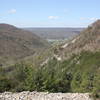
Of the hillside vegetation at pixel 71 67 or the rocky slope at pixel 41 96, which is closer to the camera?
the rocky slope at pixel 41 96

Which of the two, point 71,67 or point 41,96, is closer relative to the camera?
point 41,96

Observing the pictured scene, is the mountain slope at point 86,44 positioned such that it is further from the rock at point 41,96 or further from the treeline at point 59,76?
the rock at point 41,96

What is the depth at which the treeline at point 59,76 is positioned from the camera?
126ft

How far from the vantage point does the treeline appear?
126 feet

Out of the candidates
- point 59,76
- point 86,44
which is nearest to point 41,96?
point 59,76

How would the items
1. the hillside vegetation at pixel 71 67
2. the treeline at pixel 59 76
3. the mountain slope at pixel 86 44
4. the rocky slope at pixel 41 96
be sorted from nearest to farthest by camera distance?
the rocky slope at pixel 41 96 < the treeline at pixel 59 76 < the hillside vegetation at pixel 71 67 < the mountain slope at pixel 86 44

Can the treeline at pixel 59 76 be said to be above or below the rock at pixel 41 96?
below

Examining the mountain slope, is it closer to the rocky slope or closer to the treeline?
the treeline

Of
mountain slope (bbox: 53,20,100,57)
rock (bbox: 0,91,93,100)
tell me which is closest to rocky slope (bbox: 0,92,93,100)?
rock (bbox: 0,91,93,100)

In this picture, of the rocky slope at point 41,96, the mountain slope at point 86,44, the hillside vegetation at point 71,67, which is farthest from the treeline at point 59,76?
the mountain slope at point 86,44

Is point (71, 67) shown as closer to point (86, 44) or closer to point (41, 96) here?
point (86, 44)

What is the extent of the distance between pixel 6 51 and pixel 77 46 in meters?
105

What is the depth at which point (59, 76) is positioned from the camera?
2357 inches

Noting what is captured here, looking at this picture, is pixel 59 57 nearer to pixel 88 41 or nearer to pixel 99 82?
pixel 88 41
